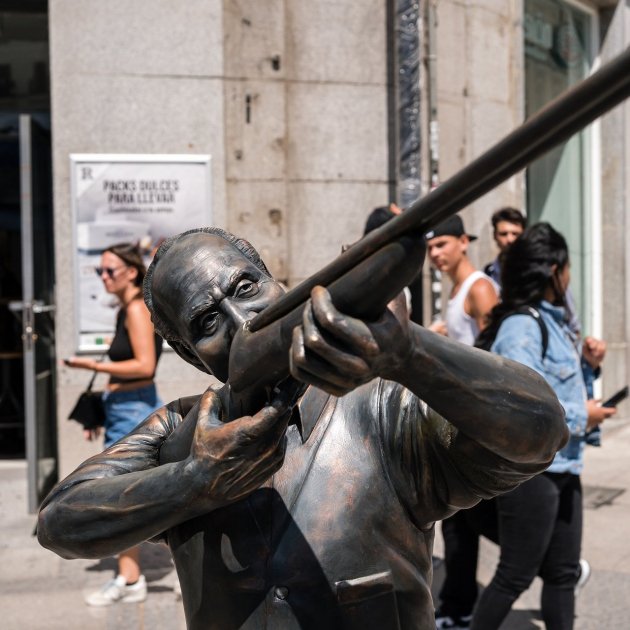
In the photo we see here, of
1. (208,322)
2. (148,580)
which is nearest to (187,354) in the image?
(208,322)

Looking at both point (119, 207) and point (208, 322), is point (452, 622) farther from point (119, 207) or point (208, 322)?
point (119, 207)

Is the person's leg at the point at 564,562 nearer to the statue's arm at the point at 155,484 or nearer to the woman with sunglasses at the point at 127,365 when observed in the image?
the woman with sunglasses at the point at 127,365

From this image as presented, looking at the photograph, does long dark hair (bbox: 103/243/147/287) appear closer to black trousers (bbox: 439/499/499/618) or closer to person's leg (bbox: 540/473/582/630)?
black trousers (bbox: 439/499/499/618)

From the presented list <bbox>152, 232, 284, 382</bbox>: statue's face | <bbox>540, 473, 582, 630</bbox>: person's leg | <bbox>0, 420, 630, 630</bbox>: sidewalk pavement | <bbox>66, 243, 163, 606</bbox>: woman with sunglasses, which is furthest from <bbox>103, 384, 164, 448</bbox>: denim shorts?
<bbox>152, 232, 284, 382</bbox>: statue's face

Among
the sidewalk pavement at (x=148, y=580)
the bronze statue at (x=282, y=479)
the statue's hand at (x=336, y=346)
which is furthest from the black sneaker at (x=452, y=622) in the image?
the statue's hand at (x=336, y=346)

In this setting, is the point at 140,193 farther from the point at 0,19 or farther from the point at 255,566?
the point at 255,566

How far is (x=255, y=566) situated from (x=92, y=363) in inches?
141

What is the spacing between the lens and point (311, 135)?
717 cm

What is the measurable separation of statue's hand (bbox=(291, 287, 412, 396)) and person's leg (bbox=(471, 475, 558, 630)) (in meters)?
2.69

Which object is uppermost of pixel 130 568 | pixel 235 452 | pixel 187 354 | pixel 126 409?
pixel 187 354

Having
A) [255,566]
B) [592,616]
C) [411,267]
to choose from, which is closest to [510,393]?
[411,267]

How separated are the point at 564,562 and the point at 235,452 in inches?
111

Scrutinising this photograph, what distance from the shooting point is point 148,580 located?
541cm

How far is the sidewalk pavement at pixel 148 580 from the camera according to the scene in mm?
4848
